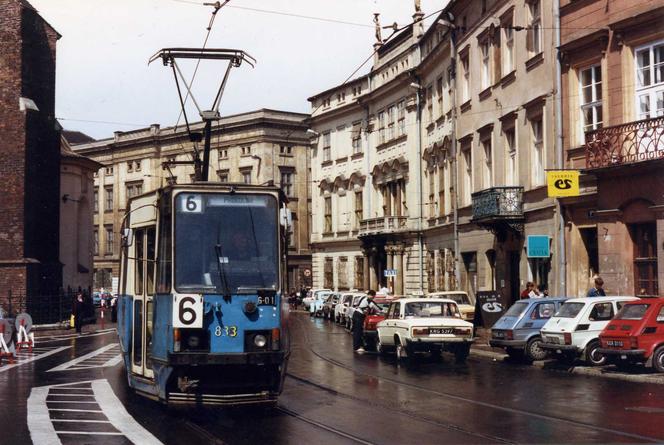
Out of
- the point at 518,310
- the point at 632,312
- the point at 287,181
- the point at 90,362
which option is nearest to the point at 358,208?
the point at 287,181

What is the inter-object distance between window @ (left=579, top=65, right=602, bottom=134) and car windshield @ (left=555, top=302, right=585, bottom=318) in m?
7.34

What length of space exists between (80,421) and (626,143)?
1703 cm

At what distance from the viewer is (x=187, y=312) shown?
1259cm

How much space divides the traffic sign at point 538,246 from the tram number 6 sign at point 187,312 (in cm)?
1643

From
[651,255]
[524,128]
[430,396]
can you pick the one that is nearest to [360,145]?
[524,128]

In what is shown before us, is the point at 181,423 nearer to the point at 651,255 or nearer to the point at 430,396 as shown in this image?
the point at 430,396

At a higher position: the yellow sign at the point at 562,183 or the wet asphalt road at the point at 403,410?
the yellow sign at the point at 562,183

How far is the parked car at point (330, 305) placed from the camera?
5066 cm

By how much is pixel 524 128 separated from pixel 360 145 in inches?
1207

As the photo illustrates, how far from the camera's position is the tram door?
13.8 m

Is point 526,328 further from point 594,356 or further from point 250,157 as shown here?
point 250,157

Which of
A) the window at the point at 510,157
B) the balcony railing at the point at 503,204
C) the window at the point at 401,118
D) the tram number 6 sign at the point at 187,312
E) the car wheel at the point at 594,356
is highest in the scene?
the window at the point at 401,118

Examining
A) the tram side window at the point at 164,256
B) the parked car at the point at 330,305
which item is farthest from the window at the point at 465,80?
the tram side window at the point at 164,256

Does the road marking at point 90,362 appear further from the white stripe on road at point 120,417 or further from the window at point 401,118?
the window at point 401,118
